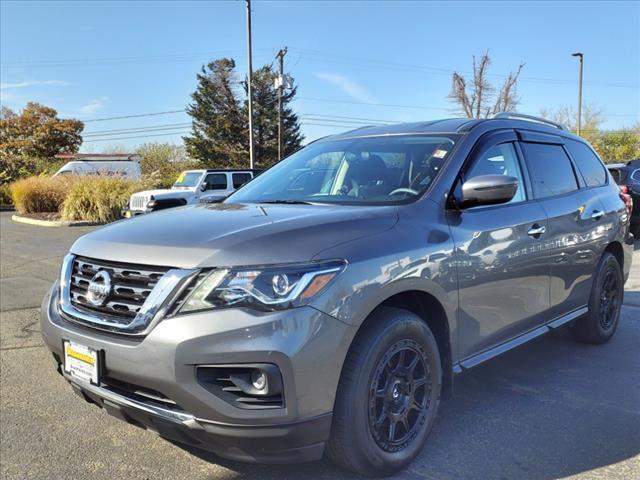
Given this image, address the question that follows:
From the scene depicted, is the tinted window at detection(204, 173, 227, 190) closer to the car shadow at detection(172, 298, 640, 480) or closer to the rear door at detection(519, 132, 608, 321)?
the car shadow at detection(172, 298, 640, 480)

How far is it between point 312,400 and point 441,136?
1964mm

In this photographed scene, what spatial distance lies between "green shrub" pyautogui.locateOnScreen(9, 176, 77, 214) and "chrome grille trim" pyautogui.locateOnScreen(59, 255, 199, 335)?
59.8 ft

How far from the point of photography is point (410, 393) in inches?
106

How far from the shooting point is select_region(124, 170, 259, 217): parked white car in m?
14.4

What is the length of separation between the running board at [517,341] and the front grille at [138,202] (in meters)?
13.2

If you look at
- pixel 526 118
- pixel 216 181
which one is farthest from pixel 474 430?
pixel 216 181

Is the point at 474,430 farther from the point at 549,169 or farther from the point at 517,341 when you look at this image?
the point at 549,169

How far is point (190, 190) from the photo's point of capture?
15.9 m

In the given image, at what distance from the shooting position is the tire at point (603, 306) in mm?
4457

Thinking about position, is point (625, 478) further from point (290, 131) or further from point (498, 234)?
point (290, 131)

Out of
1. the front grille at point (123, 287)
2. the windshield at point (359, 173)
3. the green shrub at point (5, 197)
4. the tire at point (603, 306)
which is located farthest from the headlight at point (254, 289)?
the green shrub at point (5, 197)

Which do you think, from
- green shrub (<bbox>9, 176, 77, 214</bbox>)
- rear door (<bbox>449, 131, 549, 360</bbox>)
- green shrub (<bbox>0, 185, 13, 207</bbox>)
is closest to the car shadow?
rear door (<bbox>449, 131, 549, 360</bbox>)

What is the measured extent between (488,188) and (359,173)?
85 centimetres

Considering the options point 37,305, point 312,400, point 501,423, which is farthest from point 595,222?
point 37,305
